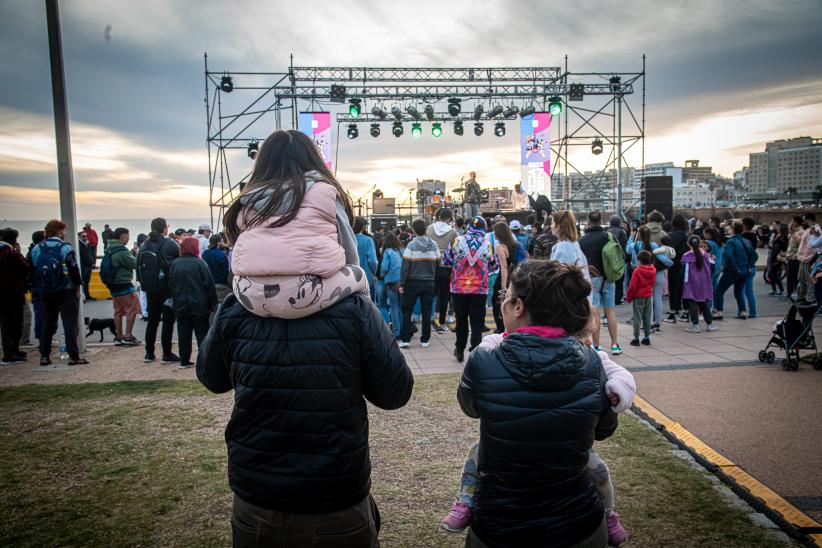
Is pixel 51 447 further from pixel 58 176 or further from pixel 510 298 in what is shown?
pixel 58 176

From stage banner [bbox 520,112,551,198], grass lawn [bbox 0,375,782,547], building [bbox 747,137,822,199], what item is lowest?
grass lawn [bbox 0,375,782,547]

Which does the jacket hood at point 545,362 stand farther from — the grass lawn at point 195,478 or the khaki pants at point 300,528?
the grass lawn at point 195,478

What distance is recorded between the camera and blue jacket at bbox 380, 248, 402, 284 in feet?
29.5

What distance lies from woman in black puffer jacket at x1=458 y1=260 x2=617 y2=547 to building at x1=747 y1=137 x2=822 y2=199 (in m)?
184

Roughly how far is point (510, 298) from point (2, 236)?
9.06m

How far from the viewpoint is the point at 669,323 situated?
10312 millimetres

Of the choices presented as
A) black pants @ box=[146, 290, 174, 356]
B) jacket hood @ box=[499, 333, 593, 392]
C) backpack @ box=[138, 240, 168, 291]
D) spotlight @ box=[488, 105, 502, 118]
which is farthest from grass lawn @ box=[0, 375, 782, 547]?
spotlight @ box=[488, 105, 502, 118]

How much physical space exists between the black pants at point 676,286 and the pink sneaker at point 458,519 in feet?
32.1

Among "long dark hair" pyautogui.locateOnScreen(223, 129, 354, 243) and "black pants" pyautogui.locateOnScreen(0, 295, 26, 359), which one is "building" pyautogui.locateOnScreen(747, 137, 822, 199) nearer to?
"black pants" pyautogui.locateOnScreen(0, 295, 26, 359)

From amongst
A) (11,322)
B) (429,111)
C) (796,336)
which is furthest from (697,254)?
(429,111)

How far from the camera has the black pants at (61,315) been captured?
25.1 feet

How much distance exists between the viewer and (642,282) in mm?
8008

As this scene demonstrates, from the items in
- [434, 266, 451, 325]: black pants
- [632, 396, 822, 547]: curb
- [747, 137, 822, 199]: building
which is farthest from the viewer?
[747, 137, 822, 199]: building

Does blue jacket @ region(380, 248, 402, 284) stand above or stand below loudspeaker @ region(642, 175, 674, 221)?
below
